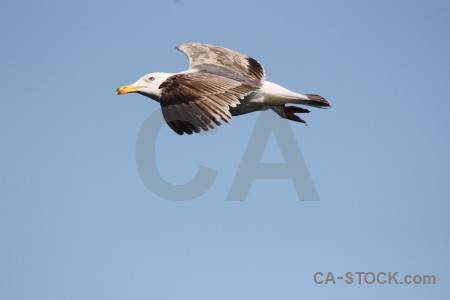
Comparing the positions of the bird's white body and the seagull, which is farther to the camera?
the bird's white body

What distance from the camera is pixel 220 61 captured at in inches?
711

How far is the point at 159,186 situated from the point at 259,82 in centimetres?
313

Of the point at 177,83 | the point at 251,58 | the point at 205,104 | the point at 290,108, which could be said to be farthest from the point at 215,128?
the point at 251,58

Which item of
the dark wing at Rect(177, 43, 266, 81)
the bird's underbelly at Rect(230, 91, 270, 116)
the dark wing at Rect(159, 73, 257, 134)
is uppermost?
the dark wing at Rect(177, 43, 266, 81)

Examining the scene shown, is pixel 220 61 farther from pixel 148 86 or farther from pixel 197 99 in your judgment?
pixel 197 99

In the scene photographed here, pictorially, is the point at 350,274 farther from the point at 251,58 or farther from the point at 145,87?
the point at 251,58

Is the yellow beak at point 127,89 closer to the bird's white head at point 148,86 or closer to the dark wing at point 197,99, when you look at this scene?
the bird's white head at point 148,86

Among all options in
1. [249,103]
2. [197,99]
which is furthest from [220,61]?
[197,99]

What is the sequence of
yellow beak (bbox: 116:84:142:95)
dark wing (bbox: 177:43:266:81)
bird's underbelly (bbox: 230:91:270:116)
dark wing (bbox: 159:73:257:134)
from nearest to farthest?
dark wing (bbox: 159:73:257:134) → bird's underbelly (bbox: 230:91:270:116) → yellow beak (bbox: 116:84:142:95) → dark wing (bbox: 177:43:266:81)

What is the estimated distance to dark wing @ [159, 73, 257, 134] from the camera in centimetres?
1324

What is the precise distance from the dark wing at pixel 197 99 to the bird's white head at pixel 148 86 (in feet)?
2.15

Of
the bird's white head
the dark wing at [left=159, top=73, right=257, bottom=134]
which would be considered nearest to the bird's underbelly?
the dark wing at [left=159, top=73, right=257, bottom=134]

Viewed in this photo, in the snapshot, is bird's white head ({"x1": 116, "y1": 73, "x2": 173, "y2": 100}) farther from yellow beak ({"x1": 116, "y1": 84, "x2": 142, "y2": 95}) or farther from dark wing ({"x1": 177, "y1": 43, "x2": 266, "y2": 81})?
dark wing ({"x1": 177, "y1": 43, "x2": 266, "y2": 81})

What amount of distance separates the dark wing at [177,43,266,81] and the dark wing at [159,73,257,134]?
65.4 inches
